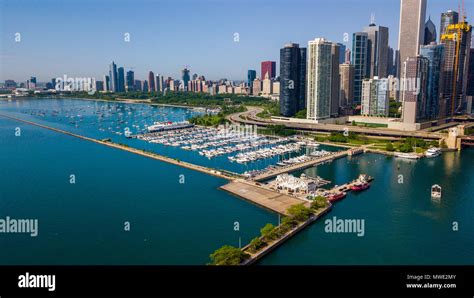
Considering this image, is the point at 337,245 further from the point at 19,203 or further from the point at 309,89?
the point at 309,89

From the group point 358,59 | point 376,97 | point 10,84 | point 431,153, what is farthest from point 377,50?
point 10,84

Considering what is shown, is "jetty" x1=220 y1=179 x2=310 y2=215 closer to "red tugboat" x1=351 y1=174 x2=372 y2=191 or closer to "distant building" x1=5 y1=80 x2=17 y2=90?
"red tugboat" x1=351 y1=174 x2=372 y2=191

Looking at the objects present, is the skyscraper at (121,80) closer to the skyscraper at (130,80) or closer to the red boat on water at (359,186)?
the skyscraper at (130,80)

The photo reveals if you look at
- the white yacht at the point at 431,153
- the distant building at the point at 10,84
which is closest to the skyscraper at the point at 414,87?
the white yacht at the point at 431,153

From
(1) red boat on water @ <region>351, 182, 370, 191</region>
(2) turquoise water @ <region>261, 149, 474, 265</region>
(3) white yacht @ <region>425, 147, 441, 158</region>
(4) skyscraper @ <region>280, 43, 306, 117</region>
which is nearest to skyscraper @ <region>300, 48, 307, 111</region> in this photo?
(4) skyscraper @ <region>280, 43, 306, 117</region>

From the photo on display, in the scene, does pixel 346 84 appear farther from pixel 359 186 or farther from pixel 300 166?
pixel 359 186
